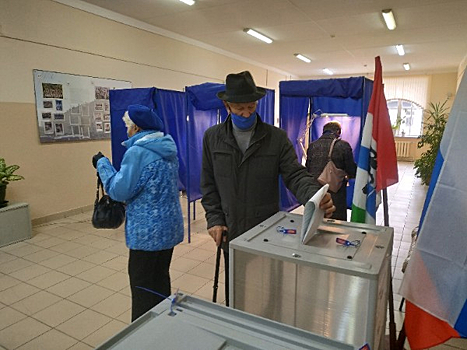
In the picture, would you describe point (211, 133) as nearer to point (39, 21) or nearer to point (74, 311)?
point (74, 311)

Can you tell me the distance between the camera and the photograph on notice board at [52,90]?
4301 mm

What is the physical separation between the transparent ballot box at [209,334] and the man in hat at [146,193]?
1079 millimetres

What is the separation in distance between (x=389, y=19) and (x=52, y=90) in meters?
5.03

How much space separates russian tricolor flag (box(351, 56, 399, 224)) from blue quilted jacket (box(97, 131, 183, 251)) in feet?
3.53

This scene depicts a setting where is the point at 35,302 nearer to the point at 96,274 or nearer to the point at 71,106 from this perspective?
the point at 96,274

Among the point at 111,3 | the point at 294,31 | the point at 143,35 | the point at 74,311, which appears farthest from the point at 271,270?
the point at 294,31

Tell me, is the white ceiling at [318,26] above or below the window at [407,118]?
above

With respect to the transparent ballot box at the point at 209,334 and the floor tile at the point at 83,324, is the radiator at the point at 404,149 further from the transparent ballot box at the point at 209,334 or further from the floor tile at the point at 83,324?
the transparent ballot box at the point at 209,334

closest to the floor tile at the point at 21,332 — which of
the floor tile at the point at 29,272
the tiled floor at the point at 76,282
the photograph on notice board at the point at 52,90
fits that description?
the tiled floor at the point at 76,282

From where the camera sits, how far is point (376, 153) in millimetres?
1916

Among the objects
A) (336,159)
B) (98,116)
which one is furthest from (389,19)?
(98,116)

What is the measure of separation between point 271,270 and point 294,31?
5.91 meters

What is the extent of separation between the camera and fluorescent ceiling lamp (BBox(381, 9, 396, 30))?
4980mm

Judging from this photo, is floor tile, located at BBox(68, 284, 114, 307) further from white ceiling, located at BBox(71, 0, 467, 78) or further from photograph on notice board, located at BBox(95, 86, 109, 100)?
white ceiling, located at BBox(71, 0, 467, 78)
